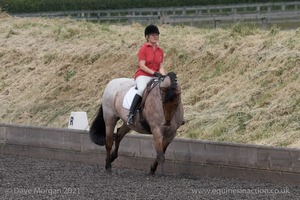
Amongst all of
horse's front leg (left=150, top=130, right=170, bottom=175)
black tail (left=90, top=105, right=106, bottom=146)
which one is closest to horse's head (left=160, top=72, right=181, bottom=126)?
horse's front leg (left=150, top=130, right=170, bottom=175)

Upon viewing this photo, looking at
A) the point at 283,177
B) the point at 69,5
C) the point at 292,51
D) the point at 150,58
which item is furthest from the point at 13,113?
the point at 69,5

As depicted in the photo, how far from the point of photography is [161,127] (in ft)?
50.9

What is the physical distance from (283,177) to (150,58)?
122 inches

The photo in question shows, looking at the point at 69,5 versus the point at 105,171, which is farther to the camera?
the point at 69,5

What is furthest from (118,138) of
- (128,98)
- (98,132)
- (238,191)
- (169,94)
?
(238,191)

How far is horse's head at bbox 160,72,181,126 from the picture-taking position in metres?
15.2

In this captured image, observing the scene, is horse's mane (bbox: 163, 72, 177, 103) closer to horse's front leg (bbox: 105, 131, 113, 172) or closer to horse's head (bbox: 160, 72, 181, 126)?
horse's head (bbox: 160, 72, 181, 126)

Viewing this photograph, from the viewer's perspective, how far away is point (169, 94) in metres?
15.3

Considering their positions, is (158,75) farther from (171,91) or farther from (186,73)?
(186,73)

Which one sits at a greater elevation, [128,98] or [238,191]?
[128,98]

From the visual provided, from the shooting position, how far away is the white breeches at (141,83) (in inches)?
634

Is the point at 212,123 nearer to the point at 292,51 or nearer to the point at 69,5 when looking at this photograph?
the point at 292,51

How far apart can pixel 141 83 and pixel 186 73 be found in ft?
24.5

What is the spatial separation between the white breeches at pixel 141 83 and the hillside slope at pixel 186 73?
2227 mm
